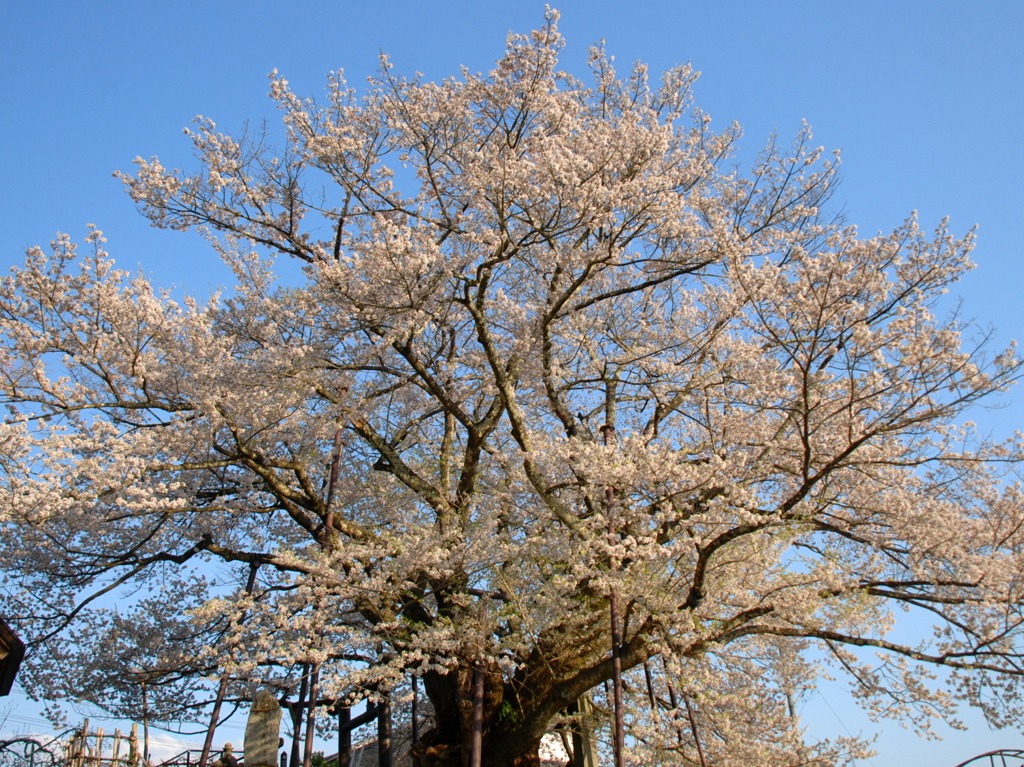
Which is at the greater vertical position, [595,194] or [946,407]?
[595,194]

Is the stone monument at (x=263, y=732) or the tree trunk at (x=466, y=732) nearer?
the tree trunk at (x=466, y=732)

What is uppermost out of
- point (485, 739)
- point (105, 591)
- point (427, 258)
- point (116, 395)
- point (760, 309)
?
point (427, 258)

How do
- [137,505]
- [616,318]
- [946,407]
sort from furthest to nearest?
[616,318] → [137,505] → [946,407]

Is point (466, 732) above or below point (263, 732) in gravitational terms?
below

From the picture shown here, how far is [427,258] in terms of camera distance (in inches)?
313

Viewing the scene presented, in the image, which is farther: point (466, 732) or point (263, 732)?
point (263, 732)

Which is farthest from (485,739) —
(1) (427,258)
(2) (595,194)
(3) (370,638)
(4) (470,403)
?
(2) (595,194)

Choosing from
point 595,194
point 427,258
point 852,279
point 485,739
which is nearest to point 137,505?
point 427,258

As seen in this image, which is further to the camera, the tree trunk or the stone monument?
the stone monument

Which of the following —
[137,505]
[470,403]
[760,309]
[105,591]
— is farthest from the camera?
[470,403]

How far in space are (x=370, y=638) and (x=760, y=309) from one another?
556 cm

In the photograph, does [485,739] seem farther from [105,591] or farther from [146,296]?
[146,296]

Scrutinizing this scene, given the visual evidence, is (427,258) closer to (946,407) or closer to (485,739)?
(946,407)

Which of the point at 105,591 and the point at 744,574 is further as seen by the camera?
the point at 105,591
